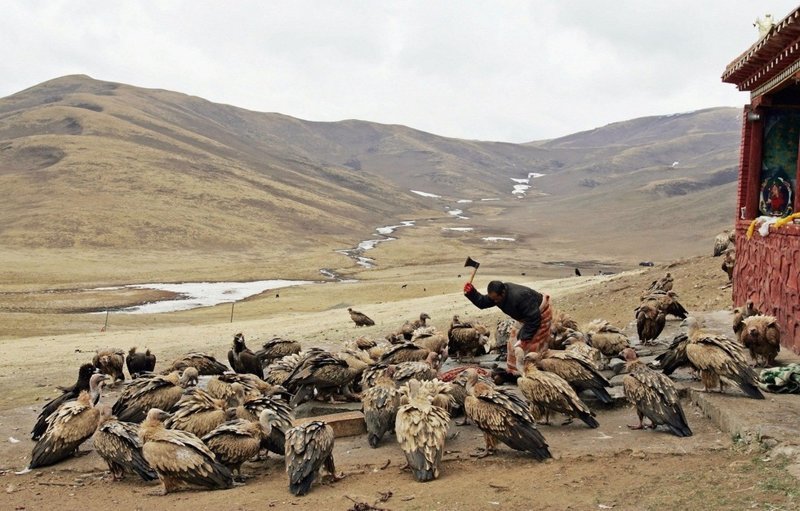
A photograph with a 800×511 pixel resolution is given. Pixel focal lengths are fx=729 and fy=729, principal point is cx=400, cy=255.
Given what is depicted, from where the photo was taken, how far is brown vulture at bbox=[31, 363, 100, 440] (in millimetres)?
12065

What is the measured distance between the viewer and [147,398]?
40.1 feet

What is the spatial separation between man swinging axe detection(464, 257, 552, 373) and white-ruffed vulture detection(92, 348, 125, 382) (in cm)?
889

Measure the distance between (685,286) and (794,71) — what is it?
36.5 feet

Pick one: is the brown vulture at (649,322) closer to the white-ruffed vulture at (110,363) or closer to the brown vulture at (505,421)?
the brown vulture at (505,421)

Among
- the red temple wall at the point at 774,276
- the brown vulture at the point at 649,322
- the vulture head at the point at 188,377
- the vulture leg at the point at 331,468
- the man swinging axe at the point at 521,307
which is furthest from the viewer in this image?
the brown vulture at the point at 649,322

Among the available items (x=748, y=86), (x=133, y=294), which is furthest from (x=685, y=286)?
(x=133, y=294)

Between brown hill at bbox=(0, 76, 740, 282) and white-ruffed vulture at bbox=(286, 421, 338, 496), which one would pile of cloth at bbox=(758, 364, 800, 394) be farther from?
brown hill at bbox=(0, 76, 740, 282)

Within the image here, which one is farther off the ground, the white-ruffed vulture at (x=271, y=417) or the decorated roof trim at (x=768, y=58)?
the decorated roof trim at (x=768, y=58)

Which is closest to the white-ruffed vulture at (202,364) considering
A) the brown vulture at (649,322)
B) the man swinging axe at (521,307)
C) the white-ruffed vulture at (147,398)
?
the white-ruffed vulture at (147,398)

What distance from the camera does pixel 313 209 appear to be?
126938 mm

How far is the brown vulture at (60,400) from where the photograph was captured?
39.6 feet

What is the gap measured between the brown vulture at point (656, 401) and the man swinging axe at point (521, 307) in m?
2.48

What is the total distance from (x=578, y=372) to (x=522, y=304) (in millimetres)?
1552

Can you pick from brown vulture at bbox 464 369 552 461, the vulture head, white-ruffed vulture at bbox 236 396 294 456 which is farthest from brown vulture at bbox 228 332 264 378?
brown vulture at bbox 464 369 552 461
